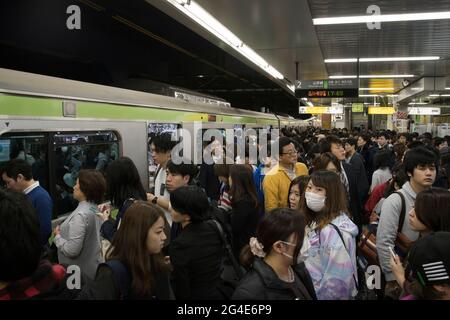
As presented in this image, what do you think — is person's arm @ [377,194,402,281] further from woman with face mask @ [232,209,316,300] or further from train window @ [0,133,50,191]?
train window @ [0,133,50,191]

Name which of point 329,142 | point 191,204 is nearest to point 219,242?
point 191,204

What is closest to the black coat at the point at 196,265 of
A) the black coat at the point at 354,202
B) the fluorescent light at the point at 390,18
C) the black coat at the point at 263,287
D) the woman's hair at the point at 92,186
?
the black coat at the point at 263,287

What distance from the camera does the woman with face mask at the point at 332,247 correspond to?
8.22ft

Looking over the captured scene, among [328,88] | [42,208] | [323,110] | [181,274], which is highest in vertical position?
[323,110]

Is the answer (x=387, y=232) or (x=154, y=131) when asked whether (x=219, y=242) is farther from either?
(x=154, y=131)

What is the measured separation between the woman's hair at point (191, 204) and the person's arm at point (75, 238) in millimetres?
779

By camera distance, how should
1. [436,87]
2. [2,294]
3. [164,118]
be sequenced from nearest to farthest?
[2,294]
[164,118]
[436,87]

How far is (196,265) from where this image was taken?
2611 millimetres

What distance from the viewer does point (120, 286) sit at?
2018 mm

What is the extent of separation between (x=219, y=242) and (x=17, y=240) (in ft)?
4.32

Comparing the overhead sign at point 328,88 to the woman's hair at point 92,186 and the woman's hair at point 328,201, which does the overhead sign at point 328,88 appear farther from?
the woman's hair at point 92,186
